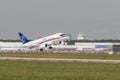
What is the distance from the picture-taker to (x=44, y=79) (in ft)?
104

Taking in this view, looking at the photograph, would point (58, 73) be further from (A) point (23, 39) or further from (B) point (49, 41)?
(A) point (23, 39)

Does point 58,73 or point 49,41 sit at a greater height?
point 49,41

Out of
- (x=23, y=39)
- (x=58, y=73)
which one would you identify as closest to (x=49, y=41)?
(x=23, y=39)

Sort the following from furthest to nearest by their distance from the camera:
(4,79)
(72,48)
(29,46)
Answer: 1. (72,48)
2. (29,46)
3. (4,79)

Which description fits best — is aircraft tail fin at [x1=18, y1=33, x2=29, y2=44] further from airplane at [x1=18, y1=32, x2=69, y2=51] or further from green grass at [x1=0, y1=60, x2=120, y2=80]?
green grass at [x1=0, y1=60, x2=120, y2=80]

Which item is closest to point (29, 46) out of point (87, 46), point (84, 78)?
point (87, 46)

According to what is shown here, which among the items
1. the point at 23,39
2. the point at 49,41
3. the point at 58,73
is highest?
the point at 23,39

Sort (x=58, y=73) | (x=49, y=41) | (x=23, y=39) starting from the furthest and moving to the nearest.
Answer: (x=23, y=39) < (x=49, y=41) < (x=58, y=73)

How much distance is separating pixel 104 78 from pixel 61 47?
13610cm

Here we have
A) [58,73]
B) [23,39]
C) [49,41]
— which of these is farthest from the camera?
[23,39]

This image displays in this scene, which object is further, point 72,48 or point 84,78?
point 72,48

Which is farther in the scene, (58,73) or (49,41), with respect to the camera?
(49,41)

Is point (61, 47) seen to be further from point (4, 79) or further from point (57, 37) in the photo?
point (4, 79)

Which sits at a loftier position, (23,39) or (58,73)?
(23,39)
